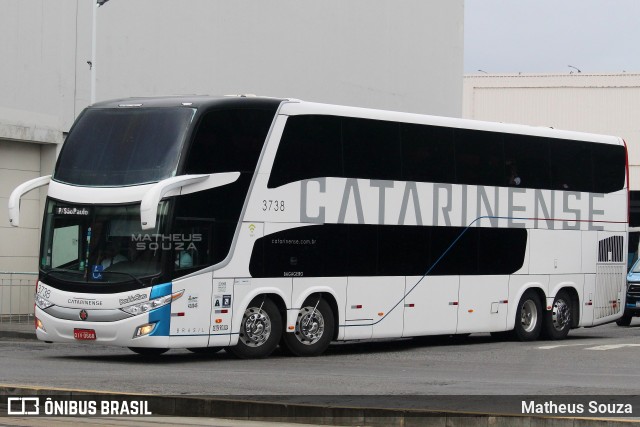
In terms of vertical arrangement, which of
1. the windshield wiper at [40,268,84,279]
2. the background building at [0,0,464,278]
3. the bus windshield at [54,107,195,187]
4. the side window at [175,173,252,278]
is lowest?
the windshield wiper at [40,268,84,279]

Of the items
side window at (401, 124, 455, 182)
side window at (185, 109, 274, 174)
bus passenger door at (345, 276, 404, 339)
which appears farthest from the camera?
side window at (401, 124, 455, 182)

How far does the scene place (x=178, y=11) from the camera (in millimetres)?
36250

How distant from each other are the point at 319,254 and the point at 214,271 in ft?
7.32

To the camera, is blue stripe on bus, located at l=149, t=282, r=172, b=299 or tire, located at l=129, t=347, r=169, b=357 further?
tire, located at l=129, t=347, r=169, b=357

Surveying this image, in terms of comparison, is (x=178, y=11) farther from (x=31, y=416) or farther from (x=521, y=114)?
(x=521, y=114)

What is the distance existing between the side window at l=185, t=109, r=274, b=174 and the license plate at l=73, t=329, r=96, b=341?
107 inches

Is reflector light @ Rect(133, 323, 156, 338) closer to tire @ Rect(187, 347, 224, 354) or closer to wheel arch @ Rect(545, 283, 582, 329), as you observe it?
tire @ Rect(187, 347, 224, 354)

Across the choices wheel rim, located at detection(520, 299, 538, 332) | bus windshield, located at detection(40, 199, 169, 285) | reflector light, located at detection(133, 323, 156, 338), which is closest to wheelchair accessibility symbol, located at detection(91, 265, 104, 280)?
bus windshield, located at detection(40, 199, 169, 285)

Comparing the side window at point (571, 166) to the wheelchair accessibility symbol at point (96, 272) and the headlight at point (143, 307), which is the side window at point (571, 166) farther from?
the wheelchair accessibility symbol at point (96, 272)

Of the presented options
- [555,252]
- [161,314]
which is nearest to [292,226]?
[161,314]

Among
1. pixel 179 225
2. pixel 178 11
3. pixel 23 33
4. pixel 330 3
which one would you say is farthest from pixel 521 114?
pixel 179 225

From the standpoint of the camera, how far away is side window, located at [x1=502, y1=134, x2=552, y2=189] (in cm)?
2509

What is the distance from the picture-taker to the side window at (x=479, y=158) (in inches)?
947

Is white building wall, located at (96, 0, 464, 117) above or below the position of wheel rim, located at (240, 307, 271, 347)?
above
